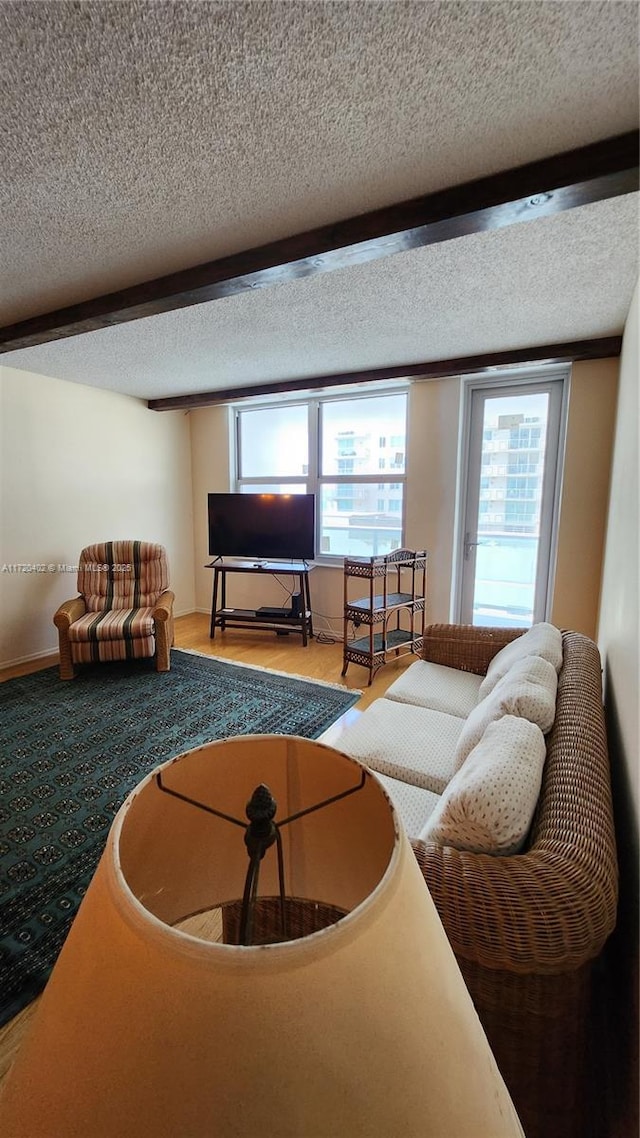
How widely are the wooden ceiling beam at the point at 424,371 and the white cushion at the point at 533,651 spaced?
2.06m

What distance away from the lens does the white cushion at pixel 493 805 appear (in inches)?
37.8

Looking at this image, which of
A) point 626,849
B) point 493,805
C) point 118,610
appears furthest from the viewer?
point 118,610

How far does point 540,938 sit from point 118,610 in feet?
12.3

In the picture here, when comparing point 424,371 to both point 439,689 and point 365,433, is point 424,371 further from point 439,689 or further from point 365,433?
point 439,689

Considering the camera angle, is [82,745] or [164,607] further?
[164,607]

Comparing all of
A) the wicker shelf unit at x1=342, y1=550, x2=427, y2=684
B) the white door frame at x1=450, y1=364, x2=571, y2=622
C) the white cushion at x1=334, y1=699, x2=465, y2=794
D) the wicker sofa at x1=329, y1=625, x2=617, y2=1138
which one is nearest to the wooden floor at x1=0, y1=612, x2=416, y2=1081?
the wicker shelf unit at x1=342, y1=550, x2=427, y2=684

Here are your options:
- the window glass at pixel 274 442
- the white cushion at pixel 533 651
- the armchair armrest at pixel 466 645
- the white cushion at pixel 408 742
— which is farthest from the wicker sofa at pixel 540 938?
the window glass at pixel 274 442

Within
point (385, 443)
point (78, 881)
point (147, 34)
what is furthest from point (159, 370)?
point (78, 881)

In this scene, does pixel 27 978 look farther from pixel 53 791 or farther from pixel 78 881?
pixel 53 791

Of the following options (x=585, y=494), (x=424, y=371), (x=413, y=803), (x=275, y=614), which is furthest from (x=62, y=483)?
(x=585, y=494)

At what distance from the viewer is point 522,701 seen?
135 centimetres

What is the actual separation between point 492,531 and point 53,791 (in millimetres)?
3486

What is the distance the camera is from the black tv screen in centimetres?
440

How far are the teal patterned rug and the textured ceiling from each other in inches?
93.8
